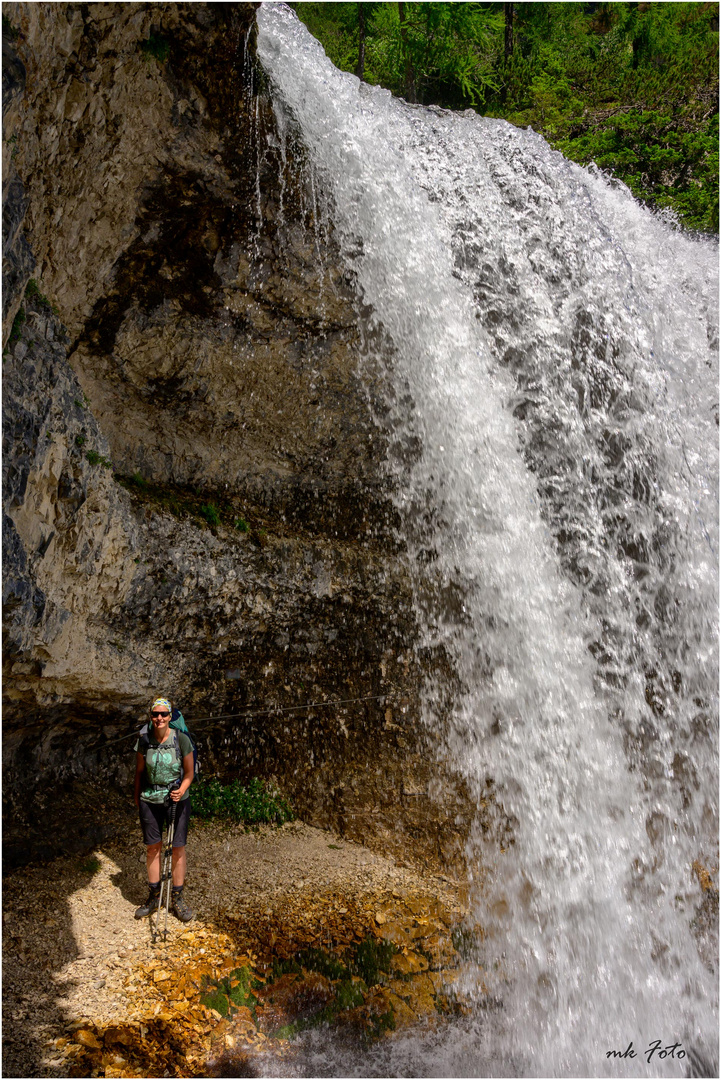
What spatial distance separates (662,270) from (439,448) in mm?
4882

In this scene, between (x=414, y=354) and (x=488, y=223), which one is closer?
(x=414, y=354)

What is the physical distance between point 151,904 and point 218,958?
677mm

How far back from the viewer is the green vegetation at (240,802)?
6.85 m

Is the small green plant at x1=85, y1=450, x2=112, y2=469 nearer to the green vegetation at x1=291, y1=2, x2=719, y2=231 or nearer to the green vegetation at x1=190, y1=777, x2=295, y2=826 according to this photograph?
the green vegetation at x1=190, y1=777, x2=295, y2=826

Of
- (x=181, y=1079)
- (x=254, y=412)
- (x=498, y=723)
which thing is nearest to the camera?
(x=181, y=1079)

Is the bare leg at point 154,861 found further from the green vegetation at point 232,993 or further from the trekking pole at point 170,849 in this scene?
the green vegetation at point 232,993

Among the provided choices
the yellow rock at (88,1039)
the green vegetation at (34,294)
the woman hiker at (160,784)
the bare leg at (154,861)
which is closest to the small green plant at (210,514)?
the woman hiker at (160,784)

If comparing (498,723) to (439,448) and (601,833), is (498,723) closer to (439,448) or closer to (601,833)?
(601,833)

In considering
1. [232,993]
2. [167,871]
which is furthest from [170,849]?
[232,993]

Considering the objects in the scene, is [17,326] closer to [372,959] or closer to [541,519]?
[541,519]

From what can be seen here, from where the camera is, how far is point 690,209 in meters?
10.5

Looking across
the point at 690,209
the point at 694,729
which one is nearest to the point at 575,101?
the point at 690,209

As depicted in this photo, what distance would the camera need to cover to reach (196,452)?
23.5ft

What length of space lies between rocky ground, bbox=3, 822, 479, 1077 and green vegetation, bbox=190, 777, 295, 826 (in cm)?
23
